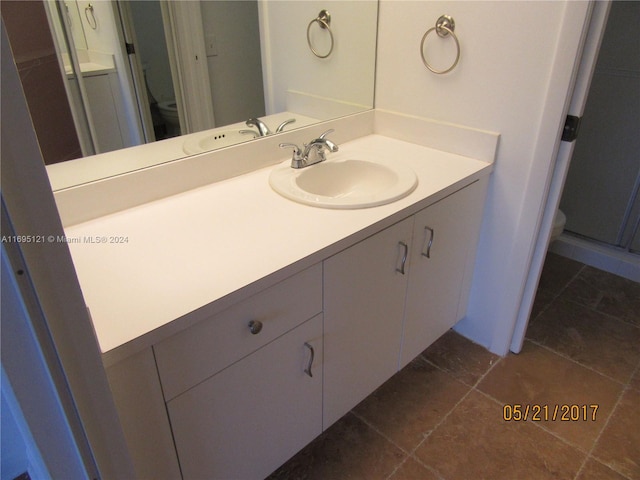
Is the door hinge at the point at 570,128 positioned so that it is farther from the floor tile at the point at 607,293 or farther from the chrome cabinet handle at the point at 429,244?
the floor tile at the point at 607,293

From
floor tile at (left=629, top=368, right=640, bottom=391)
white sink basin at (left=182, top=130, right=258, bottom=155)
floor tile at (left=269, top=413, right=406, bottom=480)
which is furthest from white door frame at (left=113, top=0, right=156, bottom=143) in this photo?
floor tile at (left=629, top=368, right=640, bottom=391)

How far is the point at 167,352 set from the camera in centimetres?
88

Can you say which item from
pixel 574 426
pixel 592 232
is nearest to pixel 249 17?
pixel 574 426

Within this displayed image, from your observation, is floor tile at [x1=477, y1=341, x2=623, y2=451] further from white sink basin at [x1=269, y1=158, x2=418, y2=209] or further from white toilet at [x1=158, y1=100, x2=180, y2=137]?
white toilet at [x1=158, y1=100, x2=180, y2=137]

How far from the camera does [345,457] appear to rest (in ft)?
4.85

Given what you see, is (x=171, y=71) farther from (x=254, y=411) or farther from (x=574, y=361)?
(x=574, y=361)

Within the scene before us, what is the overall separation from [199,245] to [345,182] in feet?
2.34

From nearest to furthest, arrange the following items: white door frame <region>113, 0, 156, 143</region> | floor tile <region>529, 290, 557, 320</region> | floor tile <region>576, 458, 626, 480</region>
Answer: white door frame <region>113, 0, 156, 143</region> < floor tile <region>576, 458, 626, 480</region> < floor tile <region>529, 290, 557, 320</region>

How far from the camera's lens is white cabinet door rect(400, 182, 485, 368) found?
1.45m

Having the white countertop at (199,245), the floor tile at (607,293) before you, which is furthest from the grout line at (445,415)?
the white countertop at (199,245)

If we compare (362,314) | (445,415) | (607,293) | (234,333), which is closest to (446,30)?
(362,314)

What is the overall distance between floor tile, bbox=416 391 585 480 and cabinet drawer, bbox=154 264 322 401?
0.74 meters

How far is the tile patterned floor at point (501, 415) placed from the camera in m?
1.45

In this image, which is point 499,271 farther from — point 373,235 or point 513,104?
point 373,235
